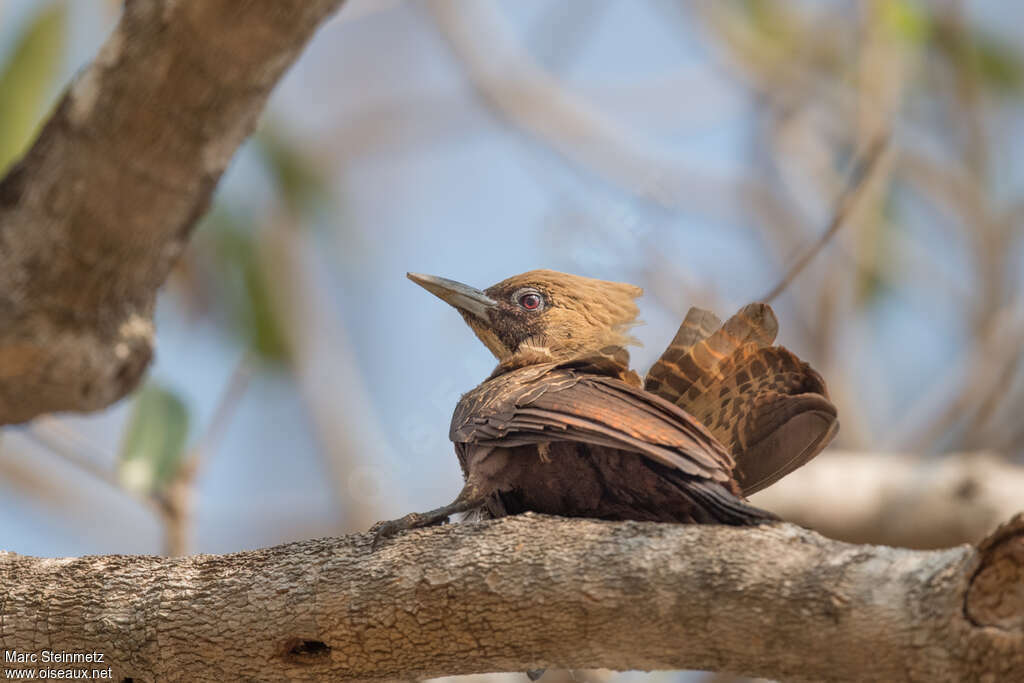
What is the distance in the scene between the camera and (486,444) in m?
3.37

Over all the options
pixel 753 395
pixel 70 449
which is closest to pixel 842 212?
pixel 753 395

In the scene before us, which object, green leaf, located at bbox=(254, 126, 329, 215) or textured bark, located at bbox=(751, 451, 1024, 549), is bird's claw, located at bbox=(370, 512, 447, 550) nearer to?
textured bark, located at bbox=(751, 451, 1024, 549)

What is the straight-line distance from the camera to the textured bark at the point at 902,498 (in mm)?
5238

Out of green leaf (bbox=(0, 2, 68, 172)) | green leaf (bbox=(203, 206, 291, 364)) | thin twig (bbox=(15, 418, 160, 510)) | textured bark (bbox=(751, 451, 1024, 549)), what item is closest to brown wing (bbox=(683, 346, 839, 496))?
textured bark (bbox=(751, 451, 1024, 549))

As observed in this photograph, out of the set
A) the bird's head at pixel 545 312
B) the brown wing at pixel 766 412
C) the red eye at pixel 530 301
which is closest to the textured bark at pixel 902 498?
the bird's head at pixel 545 312

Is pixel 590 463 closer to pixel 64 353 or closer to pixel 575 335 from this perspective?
pixel 575 335

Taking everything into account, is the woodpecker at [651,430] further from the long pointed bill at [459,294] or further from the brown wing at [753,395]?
the long pointed bill at [459,294]

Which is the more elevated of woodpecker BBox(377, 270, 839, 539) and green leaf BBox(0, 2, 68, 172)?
green leaf BBox(0, 2, 68, 172)

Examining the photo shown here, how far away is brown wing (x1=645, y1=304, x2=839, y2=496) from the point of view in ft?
11.4

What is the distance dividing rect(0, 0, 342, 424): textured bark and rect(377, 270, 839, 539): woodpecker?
973 millimetres

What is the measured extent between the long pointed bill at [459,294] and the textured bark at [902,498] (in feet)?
6.07

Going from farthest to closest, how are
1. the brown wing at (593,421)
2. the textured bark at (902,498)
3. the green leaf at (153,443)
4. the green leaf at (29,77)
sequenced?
the green leaf at (29,77) < the textured bark at (902,498) < the green leaf at (153,443) < the brown wing at (593,421)

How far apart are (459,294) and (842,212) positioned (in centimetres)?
146

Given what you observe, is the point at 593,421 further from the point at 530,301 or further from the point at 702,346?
the point at 530,301
